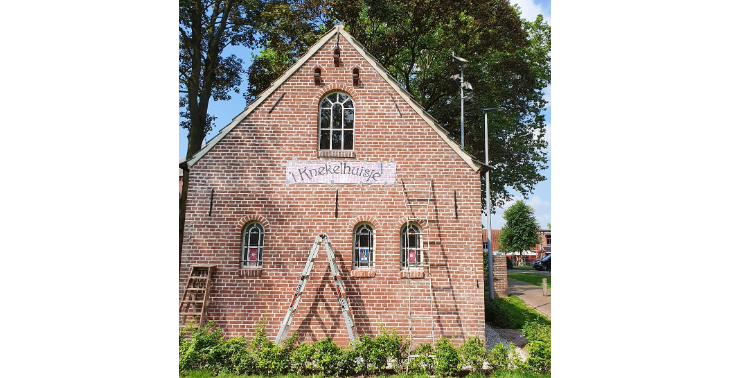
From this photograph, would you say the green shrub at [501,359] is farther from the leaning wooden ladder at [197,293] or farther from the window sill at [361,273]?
the leaning wooden ladder at [197,293]

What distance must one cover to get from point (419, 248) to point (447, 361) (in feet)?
6.91

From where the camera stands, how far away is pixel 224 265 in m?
7.16

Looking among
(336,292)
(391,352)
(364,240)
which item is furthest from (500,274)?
(391,352)

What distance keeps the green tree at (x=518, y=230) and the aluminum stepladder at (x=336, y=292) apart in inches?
402

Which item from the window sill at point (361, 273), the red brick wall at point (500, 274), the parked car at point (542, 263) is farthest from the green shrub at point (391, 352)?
the parked car at point (542, 263)

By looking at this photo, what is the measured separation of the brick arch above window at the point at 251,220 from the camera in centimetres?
726

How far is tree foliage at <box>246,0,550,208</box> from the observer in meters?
12.8

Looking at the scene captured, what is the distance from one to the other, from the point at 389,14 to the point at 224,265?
33.6 ft

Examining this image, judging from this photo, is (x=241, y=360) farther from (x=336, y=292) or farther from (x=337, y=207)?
(x=337, y=207)

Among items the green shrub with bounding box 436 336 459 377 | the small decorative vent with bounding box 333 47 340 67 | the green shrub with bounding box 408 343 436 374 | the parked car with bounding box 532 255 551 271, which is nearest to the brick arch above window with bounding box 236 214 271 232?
the small decorative vent with bounding box 333 47 340 67

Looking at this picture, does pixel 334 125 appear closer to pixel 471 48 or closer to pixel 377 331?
pixel 377 331

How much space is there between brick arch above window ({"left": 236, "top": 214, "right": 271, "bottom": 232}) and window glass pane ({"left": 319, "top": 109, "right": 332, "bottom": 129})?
2212mm

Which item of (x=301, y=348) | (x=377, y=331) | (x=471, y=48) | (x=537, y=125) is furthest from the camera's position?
(x=471, y=48)

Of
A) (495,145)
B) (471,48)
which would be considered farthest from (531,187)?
(471,48)
